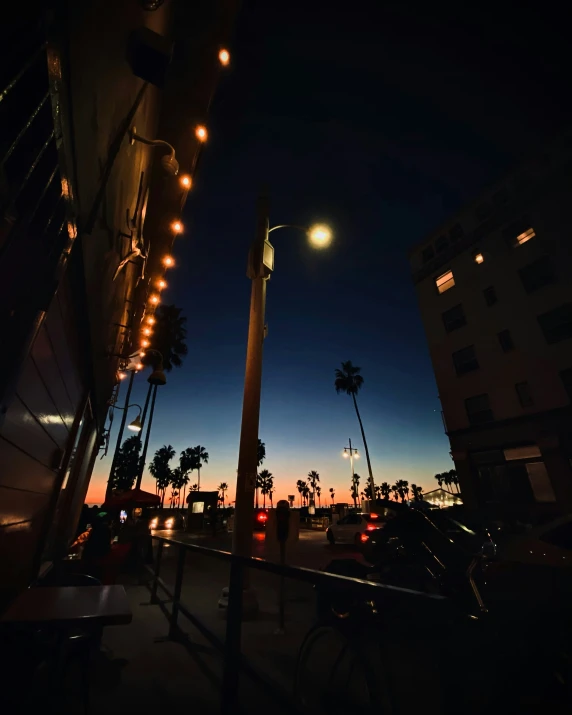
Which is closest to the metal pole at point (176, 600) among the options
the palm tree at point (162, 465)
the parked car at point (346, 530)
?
the parked car at point (346, 530)

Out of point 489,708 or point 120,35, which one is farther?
point 120,35

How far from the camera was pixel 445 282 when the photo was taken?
24297 millimetres

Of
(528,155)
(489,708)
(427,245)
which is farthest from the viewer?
(427,245)

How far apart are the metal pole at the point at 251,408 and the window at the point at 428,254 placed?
22.3m

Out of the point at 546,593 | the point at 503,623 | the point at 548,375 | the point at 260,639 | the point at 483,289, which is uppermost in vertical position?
the point at 483,289

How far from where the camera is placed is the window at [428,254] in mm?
26073

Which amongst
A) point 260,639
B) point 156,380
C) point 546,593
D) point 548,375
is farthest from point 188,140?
point 548,375

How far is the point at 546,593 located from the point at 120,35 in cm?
786

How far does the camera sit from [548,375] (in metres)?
17.3

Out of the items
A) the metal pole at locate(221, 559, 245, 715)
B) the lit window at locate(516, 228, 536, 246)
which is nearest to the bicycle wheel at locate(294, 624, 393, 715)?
the metal pole at locate(221, 559, 245, 715)

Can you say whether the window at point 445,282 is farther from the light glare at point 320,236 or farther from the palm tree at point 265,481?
the palm tree at point 265,481

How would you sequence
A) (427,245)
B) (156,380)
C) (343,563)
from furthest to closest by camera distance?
(427,245)
(156,380)
(343,563)

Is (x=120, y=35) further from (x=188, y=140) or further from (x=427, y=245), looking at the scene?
(x=427, y=245)

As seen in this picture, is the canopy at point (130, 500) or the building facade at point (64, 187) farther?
the canopy at point (130, 500)
